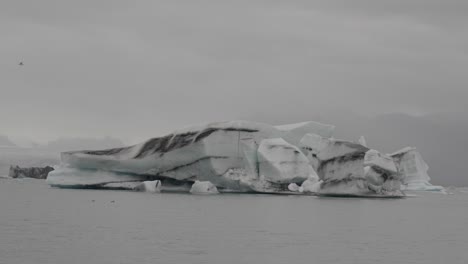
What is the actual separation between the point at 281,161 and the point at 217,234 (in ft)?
56.3

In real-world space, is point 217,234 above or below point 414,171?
below

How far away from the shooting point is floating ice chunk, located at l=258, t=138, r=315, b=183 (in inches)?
1344

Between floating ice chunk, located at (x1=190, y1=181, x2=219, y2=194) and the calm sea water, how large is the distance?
7.44m

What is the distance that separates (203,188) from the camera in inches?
1383

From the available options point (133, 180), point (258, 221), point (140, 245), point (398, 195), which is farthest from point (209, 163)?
point (140, 245)

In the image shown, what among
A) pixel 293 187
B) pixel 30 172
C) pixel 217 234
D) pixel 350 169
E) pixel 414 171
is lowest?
pixel 217 234

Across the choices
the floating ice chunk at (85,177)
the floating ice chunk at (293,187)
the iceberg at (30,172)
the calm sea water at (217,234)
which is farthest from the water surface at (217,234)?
the iceberg at (30,172)

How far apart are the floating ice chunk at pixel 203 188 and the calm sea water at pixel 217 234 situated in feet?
24.4

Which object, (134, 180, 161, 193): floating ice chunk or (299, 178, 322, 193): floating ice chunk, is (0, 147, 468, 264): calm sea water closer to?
(299, 178, 322, 193): floating ice chunk

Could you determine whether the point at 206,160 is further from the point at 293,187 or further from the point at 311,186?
the point at 311,186

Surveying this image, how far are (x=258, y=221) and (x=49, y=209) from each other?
7.17 m

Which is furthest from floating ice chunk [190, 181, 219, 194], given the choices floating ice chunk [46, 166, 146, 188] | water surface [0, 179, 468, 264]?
water surface [0, 179, 468, 264]

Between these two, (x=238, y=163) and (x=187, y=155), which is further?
(x=238, y=163)

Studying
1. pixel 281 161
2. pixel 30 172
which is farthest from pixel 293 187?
pixel 30 172
